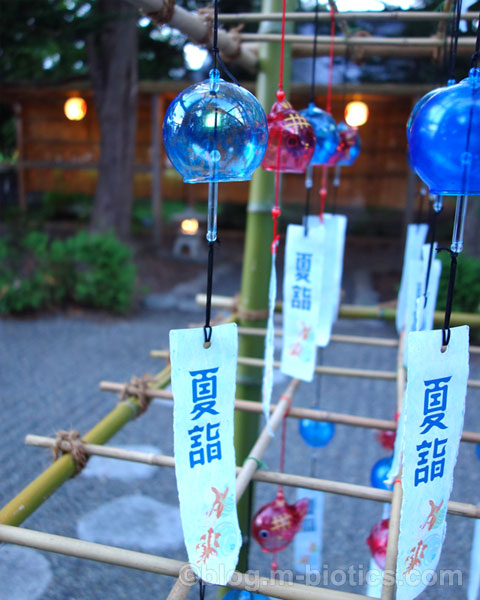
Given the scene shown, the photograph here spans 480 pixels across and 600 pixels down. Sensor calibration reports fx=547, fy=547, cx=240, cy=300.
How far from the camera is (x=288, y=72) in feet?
7.25

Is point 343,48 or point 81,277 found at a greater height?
point 343,48

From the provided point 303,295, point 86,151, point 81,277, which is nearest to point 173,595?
point 303,295

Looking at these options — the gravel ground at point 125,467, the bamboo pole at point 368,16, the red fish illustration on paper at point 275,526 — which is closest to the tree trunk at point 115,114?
the gravel ground at point 125,467

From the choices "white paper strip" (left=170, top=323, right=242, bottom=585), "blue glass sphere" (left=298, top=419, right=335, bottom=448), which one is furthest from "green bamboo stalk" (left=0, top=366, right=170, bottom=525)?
"blue glass sphere" (left=298, top=419, right=335, bottom=448)

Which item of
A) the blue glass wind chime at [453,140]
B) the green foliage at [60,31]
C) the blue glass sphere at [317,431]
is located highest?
the green foliage at [60,31]

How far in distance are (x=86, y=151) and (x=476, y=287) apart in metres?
7.76

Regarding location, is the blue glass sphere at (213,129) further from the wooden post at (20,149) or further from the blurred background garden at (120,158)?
the wooden post at (20,149)

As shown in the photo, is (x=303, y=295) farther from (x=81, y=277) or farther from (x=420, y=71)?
(x=420, y=71)

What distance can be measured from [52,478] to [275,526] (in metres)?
0.84

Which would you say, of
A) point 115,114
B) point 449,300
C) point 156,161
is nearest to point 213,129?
point 449,300

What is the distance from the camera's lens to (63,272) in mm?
6402

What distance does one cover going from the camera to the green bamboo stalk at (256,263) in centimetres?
218

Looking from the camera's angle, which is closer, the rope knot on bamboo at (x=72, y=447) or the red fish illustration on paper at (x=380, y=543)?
the rope knot on bamboo at (x=72, y=447)

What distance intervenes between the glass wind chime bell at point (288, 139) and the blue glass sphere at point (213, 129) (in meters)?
0.42
